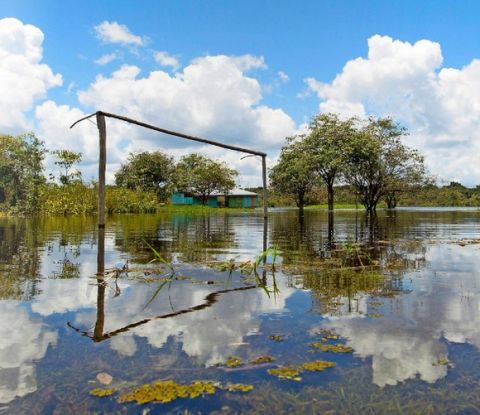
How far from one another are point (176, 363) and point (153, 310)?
1967mm

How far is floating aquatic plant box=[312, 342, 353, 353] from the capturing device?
14.2ft

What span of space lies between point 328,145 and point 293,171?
22.1 ft

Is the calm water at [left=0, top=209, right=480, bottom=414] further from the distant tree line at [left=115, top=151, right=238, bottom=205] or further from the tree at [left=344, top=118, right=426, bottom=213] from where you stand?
the distant tree line at [left=115, top=151, right=238, bottom=205]

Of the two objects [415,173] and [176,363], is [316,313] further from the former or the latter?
[415,173]

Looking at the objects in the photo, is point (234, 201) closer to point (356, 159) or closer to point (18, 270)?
point (356, 159)

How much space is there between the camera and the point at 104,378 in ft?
12.1

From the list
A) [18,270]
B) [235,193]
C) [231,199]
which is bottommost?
[18,270]

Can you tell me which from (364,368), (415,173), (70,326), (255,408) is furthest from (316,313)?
(415,173)

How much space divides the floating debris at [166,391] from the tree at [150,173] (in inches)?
2984

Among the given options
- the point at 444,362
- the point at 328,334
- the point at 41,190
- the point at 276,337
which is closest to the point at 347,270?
the point at 328,334

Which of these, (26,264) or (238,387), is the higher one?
(26,264)

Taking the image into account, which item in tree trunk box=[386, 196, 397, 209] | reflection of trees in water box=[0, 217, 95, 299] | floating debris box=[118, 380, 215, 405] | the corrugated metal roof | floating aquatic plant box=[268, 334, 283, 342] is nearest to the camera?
floating debris box=[118, 380, 215, 405]

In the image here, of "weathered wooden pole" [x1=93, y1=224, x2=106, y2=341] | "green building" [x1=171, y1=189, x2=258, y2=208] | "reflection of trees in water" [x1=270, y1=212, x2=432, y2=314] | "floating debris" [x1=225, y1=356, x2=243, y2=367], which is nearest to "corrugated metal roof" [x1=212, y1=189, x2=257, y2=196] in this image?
"green building" [x1=171, y1=189, x2=258, y2=208]

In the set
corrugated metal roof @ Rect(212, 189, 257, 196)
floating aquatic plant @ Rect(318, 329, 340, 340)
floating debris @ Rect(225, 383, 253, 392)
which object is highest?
corrugated metal roof @ Rect(212, 189, 257, 196)
